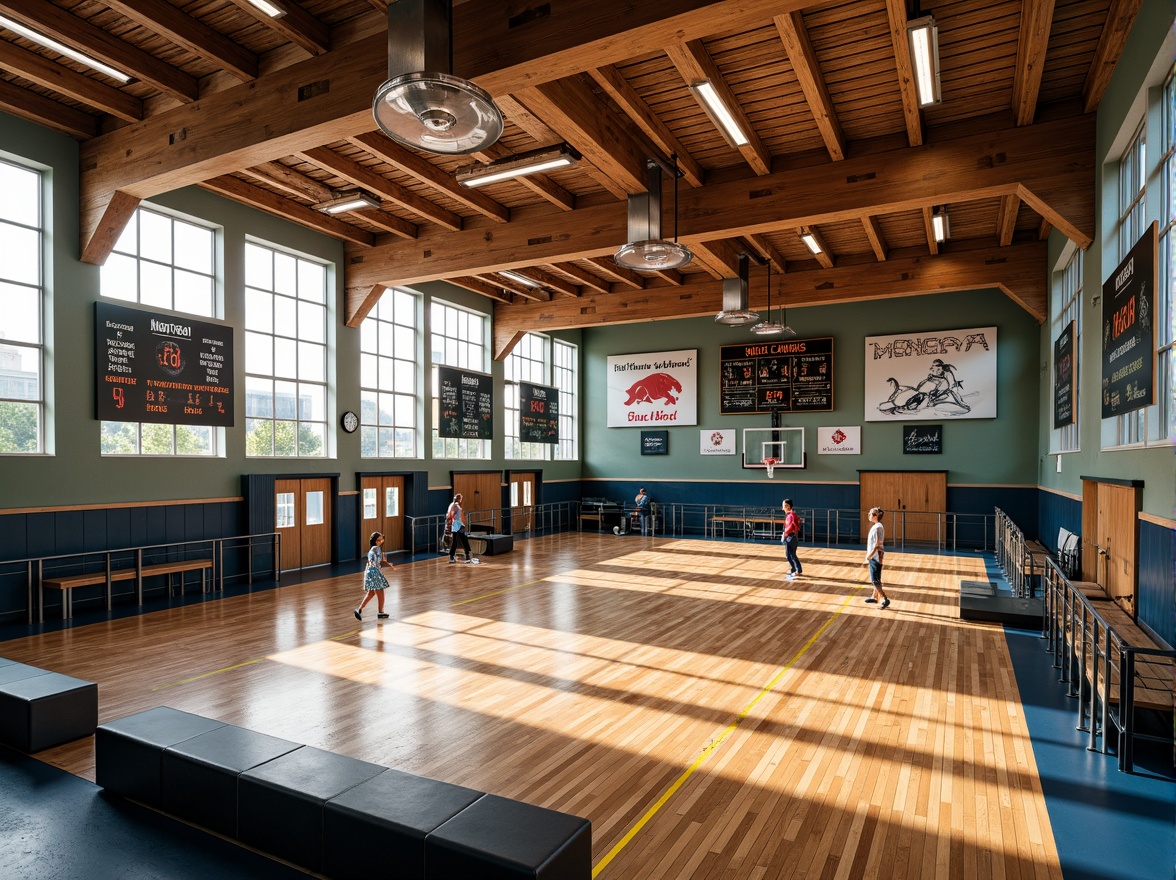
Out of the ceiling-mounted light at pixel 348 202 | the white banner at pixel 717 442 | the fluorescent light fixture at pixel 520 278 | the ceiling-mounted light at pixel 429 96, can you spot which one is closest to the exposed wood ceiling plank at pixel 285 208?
the ceiling-mounted light at pixel 348 202

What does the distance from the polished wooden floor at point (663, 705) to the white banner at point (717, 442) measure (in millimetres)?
8175

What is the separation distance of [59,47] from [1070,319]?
41.2 feet

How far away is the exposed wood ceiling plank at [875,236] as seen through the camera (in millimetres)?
10571

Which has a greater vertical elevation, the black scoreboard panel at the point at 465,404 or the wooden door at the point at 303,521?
the black scoreboard panel at the point at 465,404

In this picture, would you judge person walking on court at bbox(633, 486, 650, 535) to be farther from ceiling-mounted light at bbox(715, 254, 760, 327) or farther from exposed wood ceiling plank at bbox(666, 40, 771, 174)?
exposed wood ceiling plank at bbox(666, 40, 771, 174)

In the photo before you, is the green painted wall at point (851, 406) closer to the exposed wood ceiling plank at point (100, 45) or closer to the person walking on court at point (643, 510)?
the person walking on court at point (643, 510)

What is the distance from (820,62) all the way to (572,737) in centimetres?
642

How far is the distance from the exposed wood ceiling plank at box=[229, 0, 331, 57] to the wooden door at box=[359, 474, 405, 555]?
8076 millimetres

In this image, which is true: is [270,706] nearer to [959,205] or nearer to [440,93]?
[440,93]

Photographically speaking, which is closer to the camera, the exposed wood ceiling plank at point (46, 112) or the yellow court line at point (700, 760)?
the yellow court line at point (700, 760)

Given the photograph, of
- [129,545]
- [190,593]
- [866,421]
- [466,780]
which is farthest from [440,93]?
[866,421]

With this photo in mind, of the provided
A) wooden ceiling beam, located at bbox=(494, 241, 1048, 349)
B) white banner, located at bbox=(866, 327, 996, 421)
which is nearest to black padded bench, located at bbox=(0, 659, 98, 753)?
wooden ceiling beam, located at bbox=(494, 241, 1048, 349)

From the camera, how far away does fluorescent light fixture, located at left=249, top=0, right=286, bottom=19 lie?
225 inches

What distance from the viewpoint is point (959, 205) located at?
1047cm
